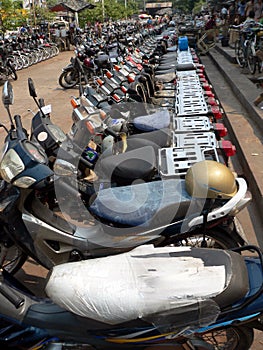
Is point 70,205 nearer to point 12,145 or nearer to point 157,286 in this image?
point 12,145

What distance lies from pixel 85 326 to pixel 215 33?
14029mm

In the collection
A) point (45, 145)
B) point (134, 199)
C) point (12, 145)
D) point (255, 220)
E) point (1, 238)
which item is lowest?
point (255, 220)

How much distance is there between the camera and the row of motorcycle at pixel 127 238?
58.6 inches

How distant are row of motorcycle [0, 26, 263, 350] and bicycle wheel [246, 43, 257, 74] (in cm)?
449

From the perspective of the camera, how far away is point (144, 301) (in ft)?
4.74

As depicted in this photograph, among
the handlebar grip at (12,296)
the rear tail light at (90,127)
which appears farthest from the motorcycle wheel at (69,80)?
the handlebar grip at (12,296)

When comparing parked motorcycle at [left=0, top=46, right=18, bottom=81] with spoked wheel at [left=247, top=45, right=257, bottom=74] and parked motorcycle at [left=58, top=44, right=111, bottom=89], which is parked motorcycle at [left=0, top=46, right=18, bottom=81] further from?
spoked wheel at [left=247, top=45, right=257, bottom=74]

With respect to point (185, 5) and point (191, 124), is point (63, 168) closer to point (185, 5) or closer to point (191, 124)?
point (191, 124)

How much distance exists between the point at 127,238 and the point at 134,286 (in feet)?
2.69

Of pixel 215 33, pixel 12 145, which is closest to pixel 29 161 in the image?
pixel 12 145

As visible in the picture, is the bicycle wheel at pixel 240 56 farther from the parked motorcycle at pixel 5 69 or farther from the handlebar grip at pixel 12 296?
the handlebar grip at pixel 12 296

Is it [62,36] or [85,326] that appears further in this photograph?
[62,36]

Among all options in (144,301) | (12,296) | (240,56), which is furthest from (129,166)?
(240,56)

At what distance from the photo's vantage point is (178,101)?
4477 millimetres
